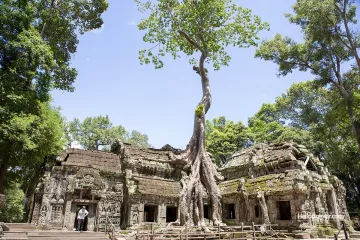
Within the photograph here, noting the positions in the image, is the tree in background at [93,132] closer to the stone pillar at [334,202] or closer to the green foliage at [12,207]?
the green foliage at [12,207]

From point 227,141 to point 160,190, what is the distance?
17.7 metres

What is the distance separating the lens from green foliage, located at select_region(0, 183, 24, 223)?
901 inches

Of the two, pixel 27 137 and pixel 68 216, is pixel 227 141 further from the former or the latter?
pixel 27 137

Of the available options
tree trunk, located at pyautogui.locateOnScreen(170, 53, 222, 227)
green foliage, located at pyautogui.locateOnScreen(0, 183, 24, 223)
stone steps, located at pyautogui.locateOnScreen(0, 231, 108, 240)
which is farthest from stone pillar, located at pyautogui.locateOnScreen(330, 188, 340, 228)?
green foliage, located at pyautogui.locateOnScreen(0, 183, 24, 223)

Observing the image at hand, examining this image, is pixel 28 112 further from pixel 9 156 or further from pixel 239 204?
pixel 239 204

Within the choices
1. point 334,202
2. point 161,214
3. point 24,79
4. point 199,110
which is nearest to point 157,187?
point 161,214

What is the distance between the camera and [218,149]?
108 ft

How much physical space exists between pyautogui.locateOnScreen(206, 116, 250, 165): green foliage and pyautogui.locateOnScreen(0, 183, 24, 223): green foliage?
72.7ft

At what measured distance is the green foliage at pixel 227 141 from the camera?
3281cm


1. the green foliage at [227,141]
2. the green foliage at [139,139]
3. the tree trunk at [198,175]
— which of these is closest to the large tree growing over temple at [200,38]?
the tree trunk at [198,175]

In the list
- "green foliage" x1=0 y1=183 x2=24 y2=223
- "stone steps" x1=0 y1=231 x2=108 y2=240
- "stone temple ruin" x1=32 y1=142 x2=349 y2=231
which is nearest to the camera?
"stone steps" x1=0 y1=231 x2=108 y2=240

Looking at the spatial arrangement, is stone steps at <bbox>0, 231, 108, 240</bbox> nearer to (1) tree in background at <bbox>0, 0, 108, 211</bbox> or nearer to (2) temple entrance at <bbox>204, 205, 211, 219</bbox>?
(1) tree in background at <bbox>0, 0, 108, 211</bbox>

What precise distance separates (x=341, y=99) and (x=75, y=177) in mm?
17171

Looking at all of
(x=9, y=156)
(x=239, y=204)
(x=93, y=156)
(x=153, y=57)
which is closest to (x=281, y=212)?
(x=239, y=204)
